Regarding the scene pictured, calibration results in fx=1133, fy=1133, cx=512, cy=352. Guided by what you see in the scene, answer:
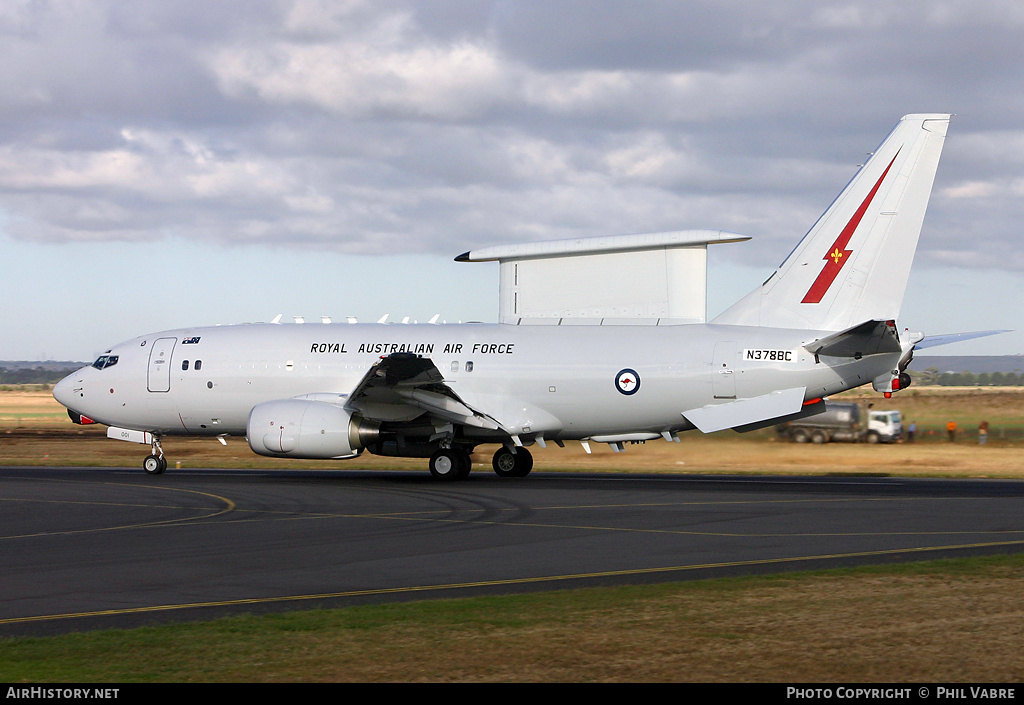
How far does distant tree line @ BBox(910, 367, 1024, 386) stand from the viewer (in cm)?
9981

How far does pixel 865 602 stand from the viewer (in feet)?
37.4

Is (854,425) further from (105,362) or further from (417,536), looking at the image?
(417,536)

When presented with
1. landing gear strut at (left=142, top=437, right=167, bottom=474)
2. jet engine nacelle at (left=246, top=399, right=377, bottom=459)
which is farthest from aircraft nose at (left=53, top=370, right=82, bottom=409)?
jet engine nacelle at (left=246, top=399, right=377, bottom=459)

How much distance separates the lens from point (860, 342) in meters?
26.5

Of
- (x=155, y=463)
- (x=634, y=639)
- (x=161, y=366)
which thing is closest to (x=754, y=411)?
(x=155, y=463)

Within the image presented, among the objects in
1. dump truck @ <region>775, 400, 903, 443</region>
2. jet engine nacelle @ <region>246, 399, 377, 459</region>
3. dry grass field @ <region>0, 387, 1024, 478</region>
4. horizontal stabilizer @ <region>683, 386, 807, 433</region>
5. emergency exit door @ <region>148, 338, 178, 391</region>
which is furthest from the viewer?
dump truck @ <region>775, 400, 903, 443</region>

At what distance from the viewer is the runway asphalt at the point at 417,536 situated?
41.7ft

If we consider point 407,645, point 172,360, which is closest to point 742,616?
point 407,645

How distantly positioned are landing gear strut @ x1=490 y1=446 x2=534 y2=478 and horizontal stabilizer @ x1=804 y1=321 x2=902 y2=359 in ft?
27.6

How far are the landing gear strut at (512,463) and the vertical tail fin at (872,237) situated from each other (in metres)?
7.95

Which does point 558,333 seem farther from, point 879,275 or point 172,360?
point 172,360

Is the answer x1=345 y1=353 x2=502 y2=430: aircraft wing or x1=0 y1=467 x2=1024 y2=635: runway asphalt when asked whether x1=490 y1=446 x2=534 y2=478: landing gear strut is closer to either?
x1=345 y1=353 x2=502 y2=430: aircraft wing

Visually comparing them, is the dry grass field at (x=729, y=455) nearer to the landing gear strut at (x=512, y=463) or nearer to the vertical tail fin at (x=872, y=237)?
the landing gear strut at (x=512, y=463)

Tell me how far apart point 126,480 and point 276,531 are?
13.0m
